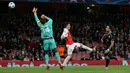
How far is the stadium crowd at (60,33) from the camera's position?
30234mm

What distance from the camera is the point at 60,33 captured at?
32.8 metres

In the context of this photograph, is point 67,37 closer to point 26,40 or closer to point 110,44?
point 110,44

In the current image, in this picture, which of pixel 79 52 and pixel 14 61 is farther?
pixel 79 52

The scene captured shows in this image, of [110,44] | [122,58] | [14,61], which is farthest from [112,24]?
[110,44]

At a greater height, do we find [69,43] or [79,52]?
[69,43]

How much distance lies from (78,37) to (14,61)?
679cm

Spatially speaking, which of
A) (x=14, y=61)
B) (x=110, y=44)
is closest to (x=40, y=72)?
(x=110, y=44)

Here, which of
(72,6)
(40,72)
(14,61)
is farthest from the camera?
(72,6)

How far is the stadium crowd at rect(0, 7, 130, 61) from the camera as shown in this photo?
99.2 feet

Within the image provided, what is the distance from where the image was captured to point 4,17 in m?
33.4

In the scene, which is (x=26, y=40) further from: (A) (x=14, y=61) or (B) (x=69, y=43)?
(B) (x=69, y=43)

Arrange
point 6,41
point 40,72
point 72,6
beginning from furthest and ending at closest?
point 72,6, point 6,41, point 40,72

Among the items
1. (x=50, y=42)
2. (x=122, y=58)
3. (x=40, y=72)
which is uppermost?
(x=50, y=42)

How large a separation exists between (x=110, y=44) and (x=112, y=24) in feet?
51.3
